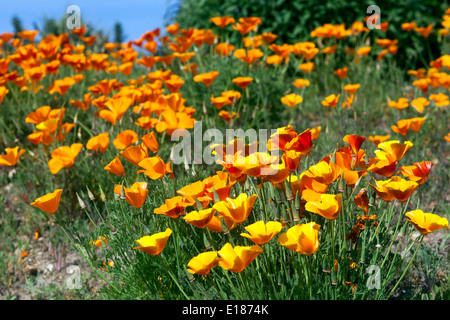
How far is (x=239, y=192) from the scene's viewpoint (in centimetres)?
220

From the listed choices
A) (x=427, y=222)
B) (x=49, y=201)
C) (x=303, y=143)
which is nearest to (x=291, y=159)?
(x=303, y=143)

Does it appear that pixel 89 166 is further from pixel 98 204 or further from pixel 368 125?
pixel 368 125

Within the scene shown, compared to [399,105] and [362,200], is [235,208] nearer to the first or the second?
[362,200]

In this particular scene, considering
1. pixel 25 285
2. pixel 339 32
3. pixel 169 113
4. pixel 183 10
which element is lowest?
pixel 25 285

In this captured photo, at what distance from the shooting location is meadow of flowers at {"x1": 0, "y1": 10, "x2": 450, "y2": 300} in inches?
61.6

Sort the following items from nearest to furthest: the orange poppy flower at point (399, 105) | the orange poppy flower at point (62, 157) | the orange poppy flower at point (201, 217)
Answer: the orange poppy flower at point (201, 217) < the orange poppy flower at point (62, 157) < the orange poppy flower at point (399, 105)

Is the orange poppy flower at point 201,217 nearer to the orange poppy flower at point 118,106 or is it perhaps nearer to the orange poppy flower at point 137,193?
the orange poppy flower at point 137,193

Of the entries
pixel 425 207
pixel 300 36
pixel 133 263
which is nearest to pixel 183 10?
pixel 300 36

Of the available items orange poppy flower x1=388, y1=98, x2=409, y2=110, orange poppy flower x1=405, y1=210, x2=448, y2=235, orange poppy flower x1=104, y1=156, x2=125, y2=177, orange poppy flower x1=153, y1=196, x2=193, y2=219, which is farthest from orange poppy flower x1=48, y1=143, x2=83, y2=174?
orange poppy flower x1=388, y1=98, x2=409, y2=110

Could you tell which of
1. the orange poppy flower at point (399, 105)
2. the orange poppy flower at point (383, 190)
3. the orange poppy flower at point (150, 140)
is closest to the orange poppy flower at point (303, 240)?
the orange poppy flower at point (383, 190)

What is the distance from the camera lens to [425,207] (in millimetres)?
3039

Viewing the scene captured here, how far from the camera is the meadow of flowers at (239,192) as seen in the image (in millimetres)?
1563

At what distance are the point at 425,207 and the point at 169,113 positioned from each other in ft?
5.60

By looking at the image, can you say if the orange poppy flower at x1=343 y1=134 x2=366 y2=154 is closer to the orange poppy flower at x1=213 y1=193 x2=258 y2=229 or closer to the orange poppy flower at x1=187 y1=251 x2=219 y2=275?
the orange poppy flower at x1=213 y1=193 x2=258 y2=229
